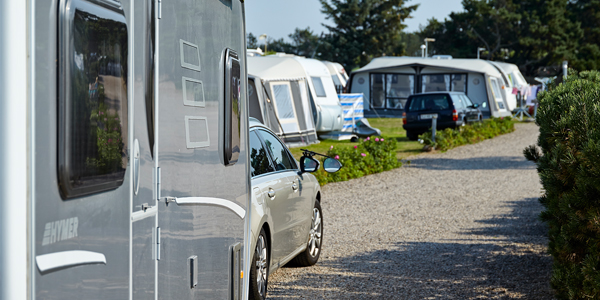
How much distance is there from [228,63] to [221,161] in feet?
1.73

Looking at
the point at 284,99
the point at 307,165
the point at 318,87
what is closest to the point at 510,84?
the point at 318,87

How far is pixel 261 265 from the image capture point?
16.3 ft

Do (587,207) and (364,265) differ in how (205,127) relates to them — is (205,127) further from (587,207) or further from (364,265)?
A: (364,265)

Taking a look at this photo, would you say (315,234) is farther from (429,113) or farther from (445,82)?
(445,82)

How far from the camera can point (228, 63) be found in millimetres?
3516

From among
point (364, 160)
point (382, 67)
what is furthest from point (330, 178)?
point (382, 67)

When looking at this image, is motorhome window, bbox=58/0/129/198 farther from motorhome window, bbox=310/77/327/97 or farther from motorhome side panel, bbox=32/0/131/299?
motorhome window, bbox=310/77/327/97

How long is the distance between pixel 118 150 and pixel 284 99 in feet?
52.5

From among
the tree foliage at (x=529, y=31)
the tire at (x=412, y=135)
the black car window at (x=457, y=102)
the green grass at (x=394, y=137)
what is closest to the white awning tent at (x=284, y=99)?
the green grass at (x=394, y=137)

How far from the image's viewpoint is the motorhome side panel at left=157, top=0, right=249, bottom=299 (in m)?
2.67

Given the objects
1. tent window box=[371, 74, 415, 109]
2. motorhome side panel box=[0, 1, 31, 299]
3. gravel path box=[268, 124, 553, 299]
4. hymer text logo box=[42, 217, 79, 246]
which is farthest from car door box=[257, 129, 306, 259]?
tent window box=[371, 74, 415, 109]

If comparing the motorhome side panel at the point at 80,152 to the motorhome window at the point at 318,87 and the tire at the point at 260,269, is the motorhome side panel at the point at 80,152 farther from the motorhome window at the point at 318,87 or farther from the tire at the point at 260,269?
the motorhome window at the point at 318,87

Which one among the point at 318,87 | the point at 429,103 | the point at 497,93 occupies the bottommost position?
the point at 429,103

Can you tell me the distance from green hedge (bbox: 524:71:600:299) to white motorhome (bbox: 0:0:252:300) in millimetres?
2072
